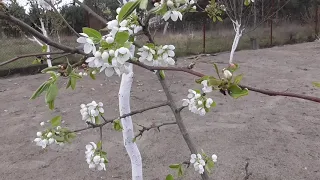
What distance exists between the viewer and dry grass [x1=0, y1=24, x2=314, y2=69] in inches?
276

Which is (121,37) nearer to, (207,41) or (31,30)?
(31,30)

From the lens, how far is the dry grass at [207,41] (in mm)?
7012

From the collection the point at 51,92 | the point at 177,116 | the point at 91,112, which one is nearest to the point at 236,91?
the point at 51,92

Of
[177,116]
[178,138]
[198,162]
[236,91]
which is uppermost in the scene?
[236,91]

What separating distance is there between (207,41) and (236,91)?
30.0 ft

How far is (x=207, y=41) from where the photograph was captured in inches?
373

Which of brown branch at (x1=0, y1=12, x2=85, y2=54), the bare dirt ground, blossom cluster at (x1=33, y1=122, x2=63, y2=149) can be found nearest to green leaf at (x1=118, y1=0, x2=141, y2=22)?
brown branch at (x1=0, y1=12, x2=85, y2=54)

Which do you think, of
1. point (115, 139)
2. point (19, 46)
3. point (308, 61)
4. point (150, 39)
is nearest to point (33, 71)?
point (19, 46)

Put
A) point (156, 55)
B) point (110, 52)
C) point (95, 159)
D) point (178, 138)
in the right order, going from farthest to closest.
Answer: point (178, 138), point (95, 159), point (156, 55), point (110, 52)

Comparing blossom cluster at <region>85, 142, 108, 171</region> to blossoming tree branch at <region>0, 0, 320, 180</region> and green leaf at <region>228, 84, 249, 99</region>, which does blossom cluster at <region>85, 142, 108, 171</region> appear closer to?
blossoming tree branch at <region>0, 0, 320, 180</region>

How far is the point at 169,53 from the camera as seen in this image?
2.16ft

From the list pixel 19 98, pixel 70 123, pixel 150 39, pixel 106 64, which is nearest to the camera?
pixel 106 64

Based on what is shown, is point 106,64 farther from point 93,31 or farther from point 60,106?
point 60,106

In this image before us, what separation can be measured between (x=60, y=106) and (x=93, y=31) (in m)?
3.62
